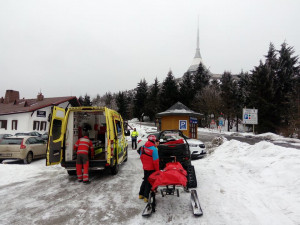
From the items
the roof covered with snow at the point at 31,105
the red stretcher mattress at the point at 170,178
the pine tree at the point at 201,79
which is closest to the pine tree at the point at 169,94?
the pine tree at the point at 201,79

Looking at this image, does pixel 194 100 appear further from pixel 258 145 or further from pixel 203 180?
pixel 203 180

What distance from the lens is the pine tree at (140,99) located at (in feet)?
207

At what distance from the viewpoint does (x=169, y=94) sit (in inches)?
2018

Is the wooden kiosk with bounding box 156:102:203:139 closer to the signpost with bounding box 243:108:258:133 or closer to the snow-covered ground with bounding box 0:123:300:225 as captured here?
the signpost with bounding box 243:108:258:133

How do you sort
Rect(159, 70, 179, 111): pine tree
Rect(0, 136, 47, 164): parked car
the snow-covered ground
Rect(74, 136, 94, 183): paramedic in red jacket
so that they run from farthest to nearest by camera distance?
1. Rect(159, 70, 179, 111): pine tree
2. Rect(0, 136, 47, 164): parked car
3. Rect(74, 136, 94, 183): paramedic in red jacket
4. the snow-covered ground

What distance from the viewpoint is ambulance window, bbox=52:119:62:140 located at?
7891 mm

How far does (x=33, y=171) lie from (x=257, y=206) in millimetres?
8523

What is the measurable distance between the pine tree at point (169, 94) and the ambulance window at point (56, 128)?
4301 cm

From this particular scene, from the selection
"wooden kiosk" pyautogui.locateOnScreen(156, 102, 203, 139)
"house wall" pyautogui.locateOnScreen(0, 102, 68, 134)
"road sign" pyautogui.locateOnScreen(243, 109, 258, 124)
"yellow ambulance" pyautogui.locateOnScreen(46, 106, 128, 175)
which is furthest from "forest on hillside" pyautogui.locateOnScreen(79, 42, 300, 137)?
"house wall" pyautogui.locateOnScreen(0, 102, 68, 134)

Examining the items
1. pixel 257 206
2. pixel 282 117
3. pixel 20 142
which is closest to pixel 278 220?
pixel 257 206

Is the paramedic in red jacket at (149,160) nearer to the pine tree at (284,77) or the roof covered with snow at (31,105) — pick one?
the roof covered with snow at (31,105)

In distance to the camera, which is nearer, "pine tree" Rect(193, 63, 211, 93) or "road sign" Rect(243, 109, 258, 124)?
"road sign" Rect(243, 109, 258, 124)

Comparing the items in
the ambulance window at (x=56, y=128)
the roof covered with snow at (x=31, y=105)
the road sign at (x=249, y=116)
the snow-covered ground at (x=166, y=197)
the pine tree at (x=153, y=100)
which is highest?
the pine tree at (x=153, y=100)

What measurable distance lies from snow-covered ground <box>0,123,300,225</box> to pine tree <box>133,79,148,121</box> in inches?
2140
